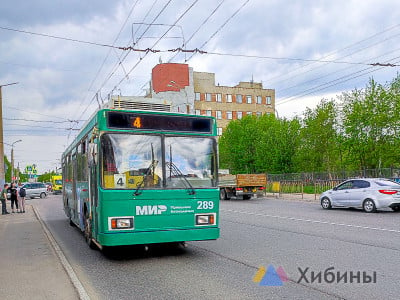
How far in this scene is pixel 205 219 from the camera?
919 centimetres

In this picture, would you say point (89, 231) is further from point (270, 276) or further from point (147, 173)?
point (270, 276)

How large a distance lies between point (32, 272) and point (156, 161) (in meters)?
2.93

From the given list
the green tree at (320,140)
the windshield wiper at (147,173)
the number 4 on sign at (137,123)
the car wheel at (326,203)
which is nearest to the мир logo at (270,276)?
the windshield wiper at (147,173)

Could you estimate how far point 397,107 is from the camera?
34.3m

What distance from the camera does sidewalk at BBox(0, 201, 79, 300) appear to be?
6.70 metres

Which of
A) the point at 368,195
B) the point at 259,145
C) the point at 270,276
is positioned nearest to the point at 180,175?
the point at 270,276

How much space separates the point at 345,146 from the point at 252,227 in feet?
79.8

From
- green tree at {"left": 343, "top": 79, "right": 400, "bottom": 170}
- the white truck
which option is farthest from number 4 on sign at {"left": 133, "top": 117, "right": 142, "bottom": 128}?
green tree at {"left": 343, "top": 79, "right": 400, "bottom": 170}

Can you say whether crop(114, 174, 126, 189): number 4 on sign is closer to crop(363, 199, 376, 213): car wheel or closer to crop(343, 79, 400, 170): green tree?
crop(363, 199, 376, 213): car wheel

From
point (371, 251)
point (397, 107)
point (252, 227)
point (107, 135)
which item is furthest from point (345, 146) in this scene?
point (107, 135)

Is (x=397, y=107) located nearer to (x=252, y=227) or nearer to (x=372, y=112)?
(x=372, y=112)

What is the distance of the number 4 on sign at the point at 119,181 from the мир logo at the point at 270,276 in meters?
2.86

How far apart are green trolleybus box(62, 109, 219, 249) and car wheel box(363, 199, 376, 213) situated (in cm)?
1248

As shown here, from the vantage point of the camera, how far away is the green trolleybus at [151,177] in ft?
28.0
